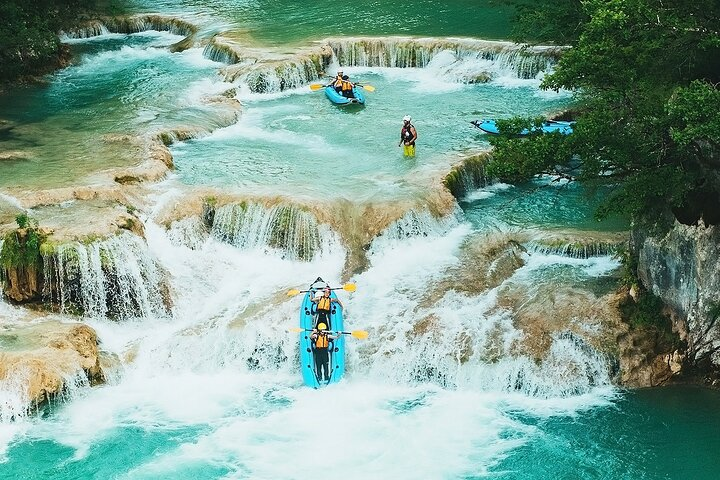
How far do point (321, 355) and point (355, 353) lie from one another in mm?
685

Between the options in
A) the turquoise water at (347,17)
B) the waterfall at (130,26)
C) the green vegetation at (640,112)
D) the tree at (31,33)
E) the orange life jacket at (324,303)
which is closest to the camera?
the green vegetation at (640,112)

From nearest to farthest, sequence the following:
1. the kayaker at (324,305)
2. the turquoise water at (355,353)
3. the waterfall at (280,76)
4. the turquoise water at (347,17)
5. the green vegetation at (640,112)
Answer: the green vegetation at (640,112) → the turquoise water at (355,353) → the kayaker at (324,305) → the waterfall at (280,76) → the turquoise water at (347,17)

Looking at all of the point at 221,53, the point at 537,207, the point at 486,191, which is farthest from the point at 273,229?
the point at 221,53

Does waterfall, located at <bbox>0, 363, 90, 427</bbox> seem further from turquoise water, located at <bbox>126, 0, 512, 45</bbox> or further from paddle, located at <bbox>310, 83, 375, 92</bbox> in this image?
turquoise water, located at <bbox>126, 0, 512, 45</bbox>

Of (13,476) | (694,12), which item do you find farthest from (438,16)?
(13,476)

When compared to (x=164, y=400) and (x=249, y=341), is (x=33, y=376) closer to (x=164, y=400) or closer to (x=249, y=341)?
(x=164, y=400)

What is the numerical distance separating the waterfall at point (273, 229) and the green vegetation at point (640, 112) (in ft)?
15.8

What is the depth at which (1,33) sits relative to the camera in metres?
23.2

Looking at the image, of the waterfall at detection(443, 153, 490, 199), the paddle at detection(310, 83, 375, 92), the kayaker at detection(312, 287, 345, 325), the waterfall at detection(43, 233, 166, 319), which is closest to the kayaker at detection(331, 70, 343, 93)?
the paddle at detection(310, 83, 375, 92)

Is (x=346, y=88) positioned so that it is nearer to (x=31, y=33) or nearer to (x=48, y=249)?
(x=31, y=33)

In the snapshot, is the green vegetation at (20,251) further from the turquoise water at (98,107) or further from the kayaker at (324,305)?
the kayaker at (324,305)

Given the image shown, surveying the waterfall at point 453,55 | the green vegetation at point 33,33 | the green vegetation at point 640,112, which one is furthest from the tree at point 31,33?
the green vegetation at point 640,112

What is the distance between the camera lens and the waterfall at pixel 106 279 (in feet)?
48.1

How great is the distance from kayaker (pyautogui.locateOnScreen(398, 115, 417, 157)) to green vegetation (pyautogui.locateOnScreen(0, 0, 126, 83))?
1125 centimetres
